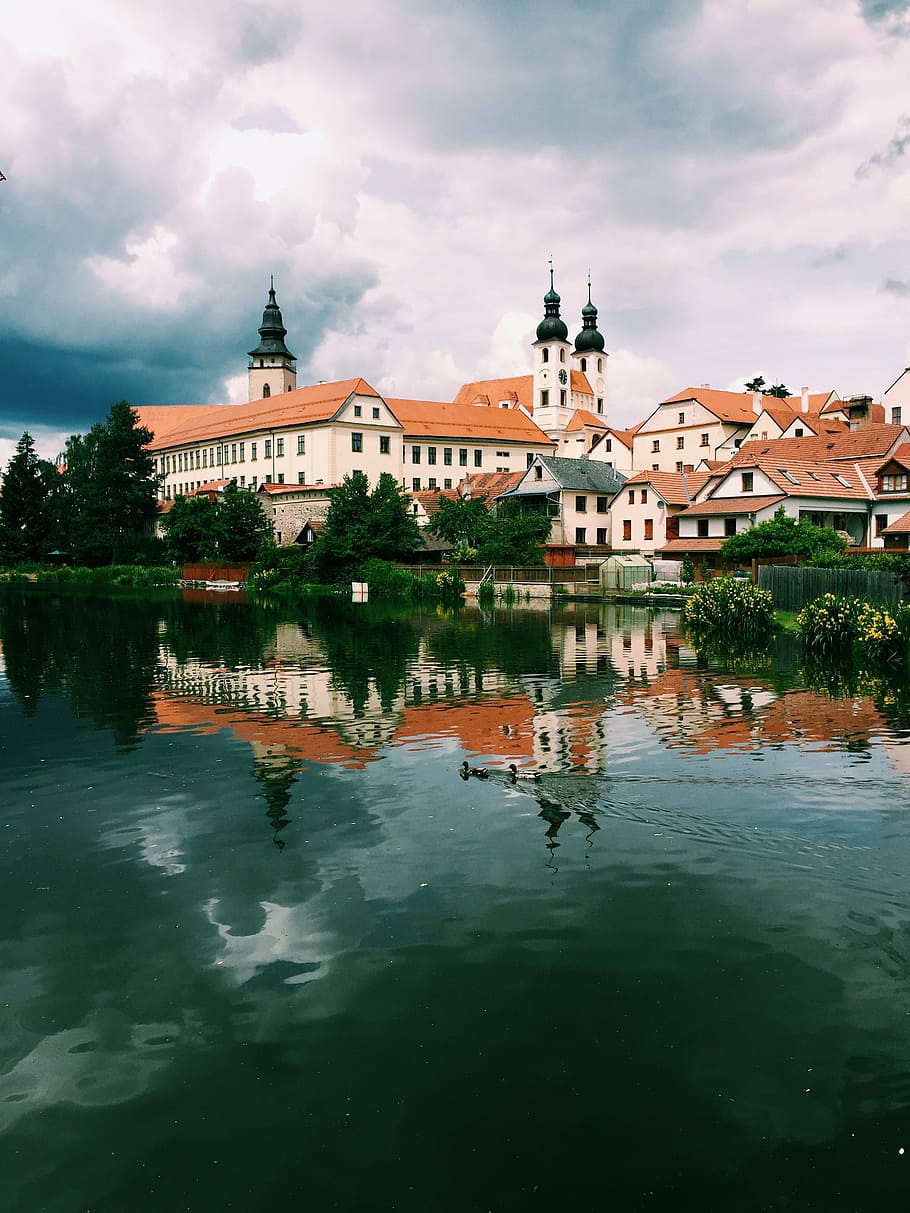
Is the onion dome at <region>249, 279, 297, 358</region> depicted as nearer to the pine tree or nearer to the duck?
the pine tree

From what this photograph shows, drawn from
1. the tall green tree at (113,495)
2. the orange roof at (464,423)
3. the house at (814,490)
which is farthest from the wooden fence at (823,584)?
the tall green tree at (113,495)

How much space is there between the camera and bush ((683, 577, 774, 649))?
35.3 m

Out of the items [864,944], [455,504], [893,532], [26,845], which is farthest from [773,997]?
[455,504]

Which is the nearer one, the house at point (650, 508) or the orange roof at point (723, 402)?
the house at point (650, 508)

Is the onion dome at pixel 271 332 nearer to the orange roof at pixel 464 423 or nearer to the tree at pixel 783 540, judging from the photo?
the orange roof at pixel 464 423

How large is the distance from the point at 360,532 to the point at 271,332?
223 feet

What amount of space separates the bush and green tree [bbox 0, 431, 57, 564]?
9670 cm

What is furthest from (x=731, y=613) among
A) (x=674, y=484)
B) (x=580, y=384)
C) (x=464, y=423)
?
(x=580, y=384)

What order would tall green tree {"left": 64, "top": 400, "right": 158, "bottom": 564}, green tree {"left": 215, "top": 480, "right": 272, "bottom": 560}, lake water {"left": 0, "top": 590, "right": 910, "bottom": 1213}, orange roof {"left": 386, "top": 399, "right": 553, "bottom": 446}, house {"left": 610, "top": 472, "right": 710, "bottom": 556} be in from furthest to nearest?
orange roof {"left": 386, "top": 399, "right": 553, "bottom": 446} < tall green tree {"left": 64, "top": 400, "right": 158, "bottom": 564} < green tree {"left": 215, "top": 480, "right": 272, "bottom": 560} < house {"left": 610, "top": 472, "right": 710, "bottom": 556} < lake water {"left": 0, "top": 590, "right": 910, "bottom": 1213}

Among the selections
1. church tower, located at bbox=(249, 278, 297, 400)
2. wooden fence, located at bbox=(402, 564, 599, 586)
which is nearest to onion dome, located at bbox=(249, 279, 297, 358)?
church tower, located at bbox=(249, 278, 297, 400)

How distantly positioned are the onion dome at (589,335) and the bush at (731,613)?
12368 centimetres

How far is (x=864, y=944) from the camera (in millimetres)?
7852

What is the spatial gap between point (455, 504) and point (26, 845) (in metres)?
71.7

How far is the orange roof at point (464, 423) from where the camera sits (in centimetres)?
11544
